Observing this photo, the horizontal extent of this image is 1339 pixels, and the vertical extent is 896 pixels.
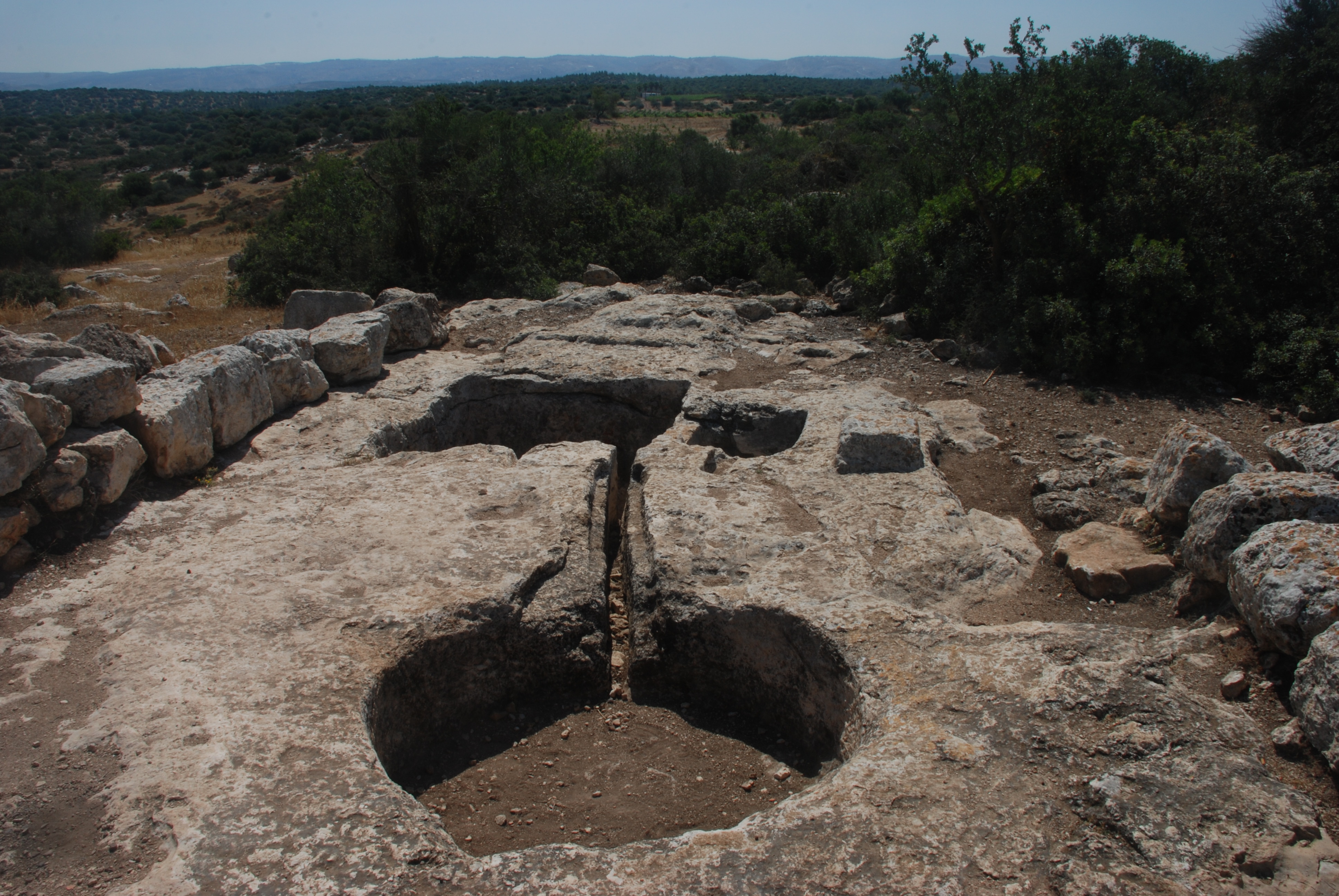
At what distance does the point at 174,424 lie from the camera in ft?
16.6

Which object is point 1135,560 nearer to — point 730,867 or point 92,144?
point 730,867

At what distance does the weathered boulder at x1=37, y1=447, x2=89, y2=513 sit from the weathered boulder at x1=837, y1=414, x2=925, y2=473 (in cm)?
462

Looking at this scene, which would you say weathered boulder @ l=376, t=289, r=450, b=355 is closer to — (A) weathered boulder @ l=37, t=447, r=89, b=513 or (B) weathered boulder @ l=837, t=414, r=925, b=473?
(A) weathered boulder @ l=37, t=447, r=89, b=513

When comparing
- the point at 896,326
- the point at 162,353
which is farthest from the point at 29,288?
the point at 896,326

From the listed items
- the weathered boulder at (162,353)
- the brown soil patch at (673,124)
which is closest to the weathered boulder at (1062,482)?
the weathered boulder at (162,353)

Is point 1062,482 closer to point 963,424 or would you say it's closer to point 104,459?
point 963,424

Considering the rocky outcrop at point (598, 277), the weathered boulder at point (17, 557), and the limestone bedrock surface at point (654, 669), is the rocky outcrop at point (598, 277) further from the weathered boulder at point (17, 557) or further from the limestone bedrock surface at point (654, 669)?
the weathered boulder at point (17, 557)

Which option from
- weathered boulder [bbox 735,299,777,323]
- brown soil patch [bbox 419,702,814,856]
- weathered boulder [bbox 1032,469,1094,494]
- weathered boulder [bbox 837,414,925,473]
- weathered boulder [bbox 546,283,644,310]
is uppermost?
weathered boulder [bbox 546,283,644,310]

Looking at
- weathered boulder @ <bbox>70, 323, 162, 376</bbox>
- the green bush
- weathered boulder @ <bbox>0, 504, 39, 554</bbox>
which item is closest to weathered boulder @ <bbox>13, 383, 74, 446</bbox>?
weathered boulder @ <bbox>0, 504, 39, 554</bbox>

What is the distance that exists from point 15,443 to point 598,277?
358 inches

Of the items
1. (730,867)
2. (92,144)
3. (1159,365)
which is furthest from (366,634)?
(92,144)

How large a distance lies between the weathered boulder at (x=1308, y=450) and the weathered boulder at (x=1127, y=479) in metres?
0.70

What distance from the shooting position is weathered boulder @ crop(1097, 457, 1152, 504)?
17.2 feet

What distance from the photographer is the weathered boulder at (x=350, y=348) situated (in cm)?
693
